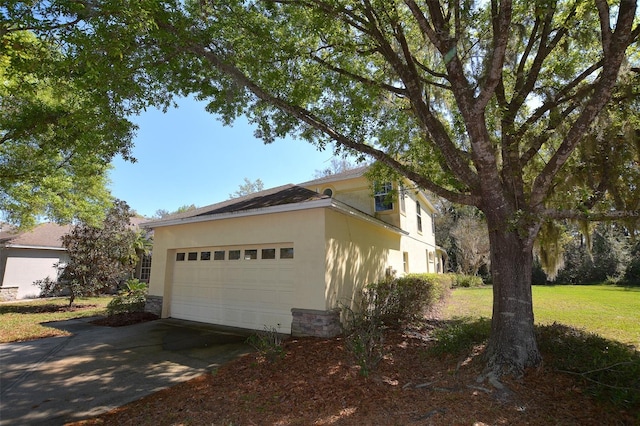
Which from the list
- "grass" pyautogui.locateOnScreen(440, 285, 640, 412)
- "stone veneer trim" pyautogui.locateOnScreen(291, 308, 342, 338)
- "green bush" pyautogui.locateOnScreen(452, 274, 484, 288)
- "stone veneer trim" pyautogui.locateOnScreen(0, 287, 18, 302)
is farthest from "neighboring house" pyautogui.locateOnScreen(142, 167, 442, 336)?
"green bush" pyautogui.locateOnScreen(452, 274, 484, 288)

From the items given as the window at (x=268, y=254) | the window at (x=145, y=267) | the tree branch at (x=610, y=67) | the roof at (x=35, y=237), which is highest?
the tree branch at (x=610, y=67)

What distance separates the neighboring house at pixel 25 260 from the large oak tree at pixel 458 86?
14.8 meters

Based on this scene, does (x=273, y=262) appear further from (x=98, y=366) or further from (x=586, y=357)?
(x=586, y=357)

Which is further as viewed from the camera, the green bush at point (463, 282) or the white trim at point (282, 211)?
the green bush at point (463, 282)

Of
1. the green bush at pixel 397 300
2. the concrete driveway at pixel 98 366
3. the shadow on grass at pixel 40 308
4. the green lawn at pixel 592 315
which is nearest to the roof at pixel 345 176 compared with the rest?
the green bush at pixel 397 300

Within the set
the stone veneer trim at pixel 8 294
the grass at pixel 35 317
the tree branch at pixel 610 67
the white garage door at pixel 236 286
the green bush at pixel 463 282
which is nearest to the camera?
the tree branch at pixel 610 67

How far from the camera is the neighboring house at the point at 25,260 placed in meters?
16.2

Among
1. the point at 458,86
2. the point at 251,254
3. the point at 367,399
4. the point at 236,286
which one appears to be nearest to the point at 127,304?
the point at 236,286

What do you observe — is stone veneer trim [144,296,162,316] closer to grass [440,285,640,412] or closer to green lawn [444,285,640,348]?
grass [440,285,640,412]

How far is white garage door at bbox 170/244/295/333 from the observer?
28.3 ft

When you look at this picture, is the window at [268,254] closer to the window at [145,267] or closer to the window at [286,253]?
the window at [286,253]

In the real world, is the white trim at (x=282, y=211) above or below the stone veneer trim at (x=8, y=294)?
above

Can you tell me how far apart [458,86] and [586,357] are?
5061 mm

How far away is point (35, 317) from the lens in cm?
1091
